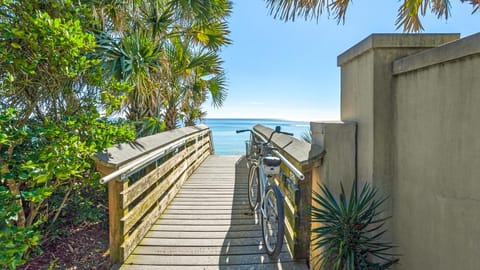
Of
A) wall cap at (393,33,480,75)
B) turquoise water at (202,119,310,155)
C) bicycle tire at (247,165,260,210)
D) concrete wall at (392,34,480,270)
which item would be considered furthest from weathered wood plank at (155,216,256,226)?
wall cap at (393,33,480,75)

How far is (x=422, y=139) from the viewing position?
65.4 inches

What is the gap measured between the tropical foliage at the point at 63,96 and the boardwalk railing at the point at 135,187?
0.25 m

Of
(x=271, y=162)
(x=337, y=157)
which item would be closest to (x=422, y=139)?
(x=337, y=157)

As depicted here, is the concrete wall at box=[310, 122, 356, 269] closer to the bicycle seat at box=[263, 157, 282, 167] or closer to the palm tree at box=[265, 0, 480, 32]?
the bicycle seat at box=[263, 157, 282, 167]

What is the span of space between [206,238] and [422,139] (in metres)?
2.28

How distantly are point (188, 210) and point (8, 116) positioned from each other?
2.29 m

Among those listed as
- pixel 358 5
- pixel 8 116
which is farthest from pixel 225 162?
pixel 8 116

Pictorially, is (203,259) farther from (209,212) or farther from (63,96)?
(63,96)

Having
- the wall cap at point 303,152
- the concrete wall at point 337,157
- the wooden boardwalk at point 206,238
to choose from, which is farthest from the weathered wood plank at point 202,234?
the wall cap at point 303,152

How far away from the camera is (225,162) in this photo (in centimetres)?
699

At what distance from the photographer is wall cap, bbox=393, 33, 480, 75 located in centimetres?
129

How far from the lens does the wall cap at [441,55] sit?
1.29 metres

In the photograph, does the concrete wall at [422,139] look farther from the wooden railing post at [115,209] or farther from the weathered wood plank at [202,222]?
the wooden railing post at [115,209]

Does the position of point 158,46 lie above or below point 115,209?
above
